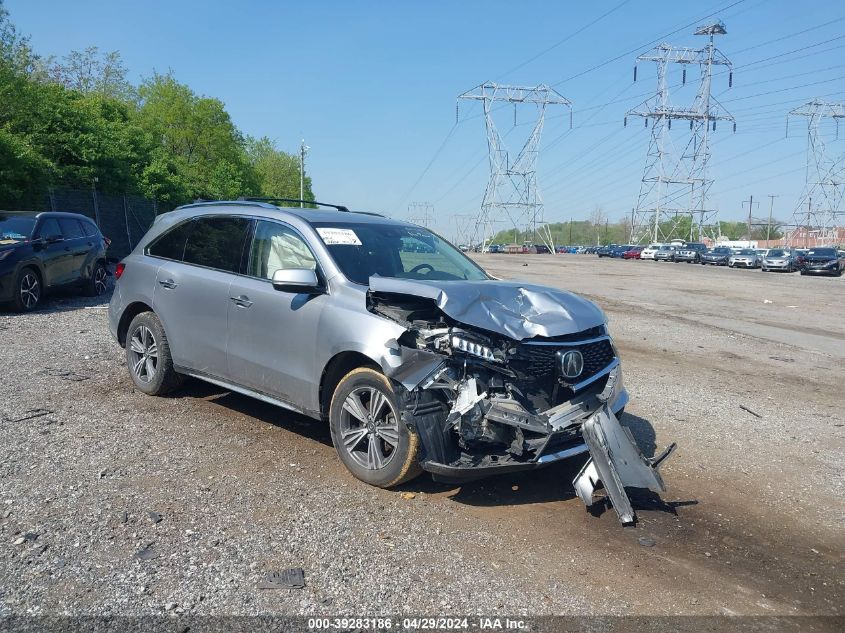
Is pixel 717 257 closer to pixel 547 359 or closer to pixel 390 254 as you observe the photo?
pixel 390 254

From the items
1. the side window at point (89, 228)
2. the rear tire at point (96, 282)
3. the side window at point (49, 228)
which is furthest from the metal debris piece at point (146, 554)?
the side window at point (89, 228)

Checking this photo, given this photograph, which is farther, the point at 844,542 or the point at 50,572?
the point at 844,542

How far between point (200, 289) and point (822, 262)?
44.3 metres

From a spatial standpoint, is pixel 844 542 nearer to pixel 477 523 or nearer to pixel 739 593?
pixel 739 593

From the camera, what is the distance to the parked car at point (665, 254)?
2625 inches

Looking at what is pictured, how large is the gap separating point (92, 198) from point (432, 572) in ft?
77.3

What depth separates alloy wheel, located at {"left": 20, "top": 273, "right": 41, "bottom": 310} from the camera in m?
11.9

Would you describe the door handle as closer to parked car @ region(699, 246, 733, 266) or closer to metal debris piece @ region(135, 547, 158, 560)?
metal debris piece @ region(135, 547, 158, 560)

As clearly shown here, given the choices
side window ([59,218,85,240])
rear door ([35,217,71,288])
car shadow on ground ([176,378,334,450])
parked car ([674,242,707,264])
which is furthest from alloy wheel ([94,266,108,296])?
parked car ([674,242,707,264])

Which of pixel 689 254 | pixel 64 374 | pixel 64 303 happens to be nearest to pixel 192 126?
pixel 689 254

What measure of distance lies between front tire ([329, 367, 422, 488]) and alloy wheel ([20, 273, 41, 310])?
9.30 meters

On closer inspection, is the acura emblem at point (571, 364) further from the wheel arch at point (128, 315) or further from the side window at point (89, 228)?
the side window at point (89, 228)

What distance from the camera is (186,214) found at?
670 cm

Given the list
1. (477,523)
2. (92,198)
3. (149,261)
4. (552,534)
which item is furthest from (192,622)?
(92,198)
